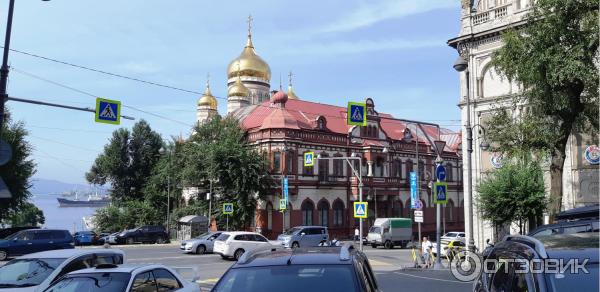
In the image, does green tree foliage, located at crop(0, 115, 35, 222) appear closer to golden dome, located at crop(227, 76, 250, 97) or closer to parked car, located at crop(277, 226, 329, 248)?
parked car, located at crop(277, 226, 329, 248)

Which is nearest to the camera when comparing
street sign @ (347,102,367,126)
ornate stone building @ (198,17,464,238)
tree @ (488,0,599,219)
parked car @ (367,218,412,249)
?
tree @ (488,0,599,219)

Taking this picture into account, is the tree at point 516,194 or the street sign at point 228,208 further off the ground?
the tree at point 516,194

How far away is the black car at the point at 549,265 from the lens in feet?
15.7

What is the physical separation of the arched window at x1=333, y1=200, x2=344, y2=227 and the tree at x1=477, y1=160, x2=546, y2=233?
28.2 m

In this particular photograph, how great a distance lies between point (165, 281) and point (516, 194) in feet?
62.9

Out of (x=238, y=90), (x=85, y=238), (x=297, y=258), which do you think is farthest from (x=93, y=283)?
(x=238, y=90)

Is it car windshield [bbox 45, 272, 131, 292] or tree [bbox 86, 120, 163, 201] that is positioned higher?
tree [bbox 86, 120, 163, 201]

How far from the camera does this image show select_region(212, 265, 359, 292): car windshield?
17.2 feet

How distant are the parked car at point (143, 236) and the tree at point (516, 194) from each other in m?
29.2

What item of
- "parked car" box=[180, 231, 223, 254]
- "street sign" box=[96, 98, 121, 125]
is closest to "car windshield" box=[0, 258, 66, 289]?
"street sign" box=[96, 98, 121, 125]

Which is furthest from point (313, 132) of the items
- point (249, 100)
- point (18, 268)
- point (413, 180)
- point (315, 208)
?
point (18, 268)

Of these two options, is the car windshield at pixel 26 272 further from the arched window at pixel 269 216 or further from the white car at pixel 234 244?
the arched window at pixel 269 216

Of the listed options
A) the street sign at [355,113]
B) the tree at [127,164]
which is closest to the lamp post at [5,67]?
the street sign at [355,113]

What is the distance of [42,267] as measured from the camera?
10109mm
